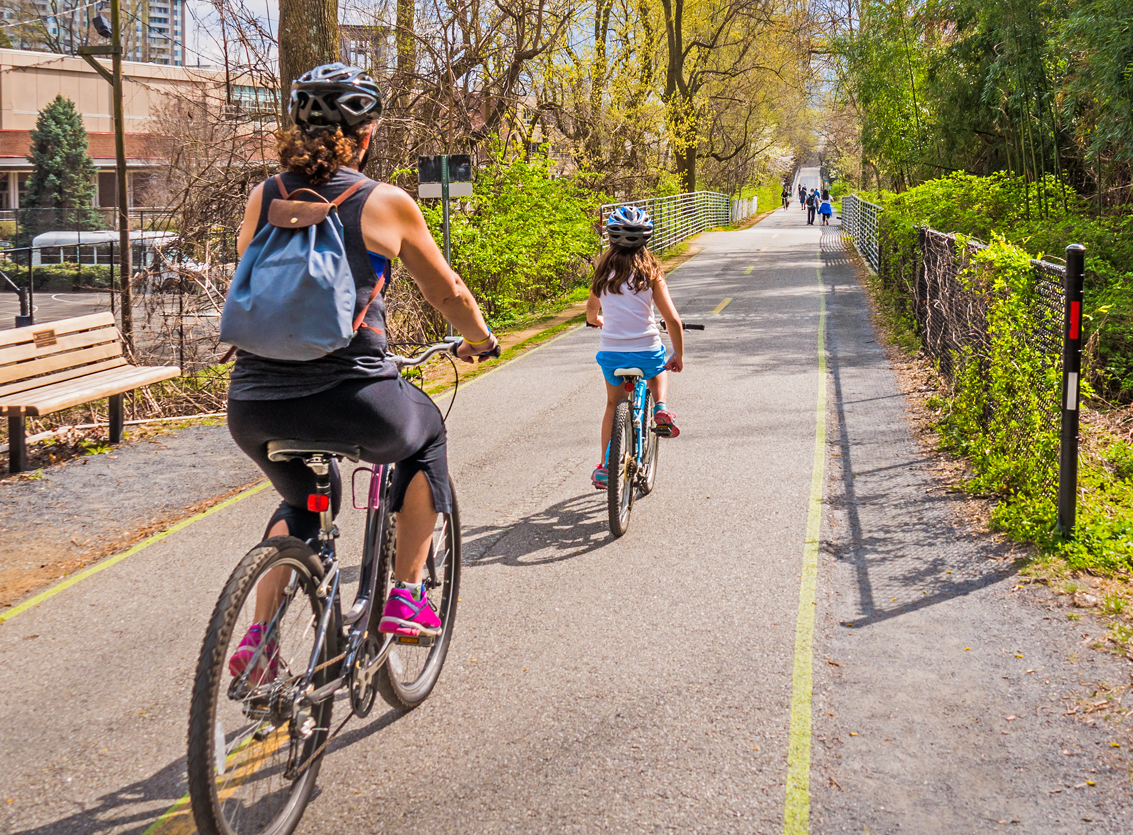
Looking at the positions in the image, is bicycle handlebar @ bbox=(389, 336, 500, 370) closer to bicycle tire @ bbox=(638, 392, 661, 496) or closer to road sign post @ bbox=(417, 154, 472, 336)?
bicycle tire @ bbox=(638, 392, 661, 496)

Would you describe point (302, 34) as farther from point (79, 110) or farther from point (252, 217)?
point (79, 110)

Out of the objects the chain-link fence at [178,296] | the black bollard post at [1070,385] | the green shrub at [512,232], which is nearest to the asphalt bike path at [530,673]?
the black bollard post at [1070,385]

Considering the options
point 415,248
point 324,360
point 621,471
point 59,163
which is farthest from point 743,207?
point 324,360

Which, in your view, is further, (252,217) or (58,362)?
(58,362)

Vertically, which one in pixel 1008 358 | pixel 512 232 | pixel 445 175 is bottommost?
pixel 1008 358

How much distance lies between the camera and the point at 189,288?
1289cm

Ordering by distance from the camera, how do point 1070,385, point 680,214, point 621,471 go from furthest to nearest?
point 680,214, point 621,471, point 1070,385

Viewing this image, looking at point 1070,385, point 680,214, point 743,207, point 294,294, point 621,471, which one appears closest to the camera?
point 294,294

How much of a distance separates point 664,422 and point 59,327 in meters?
5.02

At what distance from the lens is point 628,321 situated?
6535 mm

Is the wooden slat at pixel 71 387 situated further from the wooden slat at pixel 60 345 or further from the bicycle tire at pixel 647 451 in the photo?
the bicycle tire at pixel 647 451

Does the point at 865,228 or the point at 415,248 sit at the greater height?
the point at 865,228

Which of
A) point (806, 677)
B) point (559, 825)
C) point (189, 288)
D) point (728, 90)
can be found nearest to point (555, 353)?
point (189, 288)

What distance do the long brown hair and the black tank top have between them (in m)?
3.35
